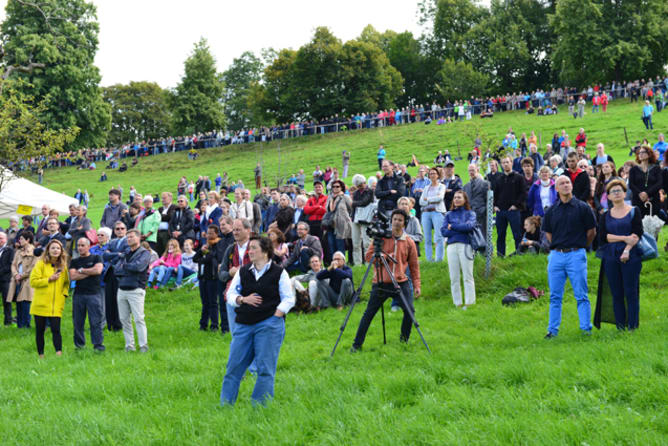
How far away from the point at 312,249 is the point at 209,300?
2.60 m

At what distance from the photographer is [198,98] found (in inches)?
2616

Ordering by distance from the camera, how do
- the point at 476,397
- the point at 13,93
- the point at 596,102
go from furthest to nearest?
the point at 596,102 < the point at 13,93 < the point at 476,397

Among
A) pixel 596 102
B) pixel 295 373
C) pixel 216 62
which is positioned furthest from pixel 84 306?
pixel 216 62

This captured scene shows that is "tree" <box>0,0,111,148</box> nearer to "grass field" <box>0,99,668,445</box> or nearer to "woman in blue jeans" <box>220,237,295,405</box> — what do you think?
"grass field" <box>0,99,668,445</box>

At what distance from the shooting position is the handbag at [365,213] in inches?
529

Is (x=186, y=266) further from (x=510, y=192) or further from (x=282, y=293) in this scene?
(x=282, y=293)

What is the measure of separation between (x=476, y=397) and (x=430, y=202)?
23.0 feet

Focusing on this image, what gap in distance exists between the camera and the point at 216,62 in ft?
229

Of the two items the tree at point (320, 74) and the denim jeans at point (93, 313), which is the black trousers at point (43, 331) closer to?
the denim jeans at point (93, 313)

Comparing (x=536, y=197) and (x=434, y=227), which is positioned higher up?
(x=536, y=197)

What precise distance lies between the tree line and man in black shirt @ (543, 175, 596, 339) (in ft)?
147

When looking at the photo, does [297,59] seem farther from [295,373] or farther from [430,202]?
[295,373]

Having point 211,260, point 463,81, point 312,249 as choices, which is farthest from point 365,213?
point 463,81

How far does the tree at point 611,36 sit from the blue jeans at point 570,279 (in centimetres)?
4496
